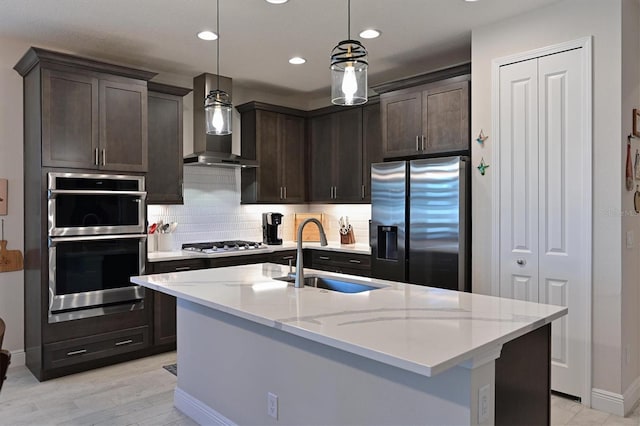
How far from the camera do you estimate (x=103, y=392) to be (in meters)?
3.48

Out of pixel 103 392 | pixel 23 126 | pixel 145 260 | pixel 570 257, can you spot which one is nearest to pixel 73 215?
pixel 145 260

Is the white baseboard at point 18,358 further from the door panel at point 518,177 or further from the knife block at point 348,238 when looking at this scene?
the door panel at point 518,177

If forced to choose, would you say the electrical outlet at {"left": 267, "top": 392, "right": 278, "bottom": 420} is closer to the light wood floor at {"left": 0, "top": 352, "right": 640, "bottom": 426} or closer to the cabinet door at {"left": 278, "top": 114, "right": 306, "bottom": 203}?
the light wood floor at {"left": 0, "top": 352, "right": 640, "bottom": 426}

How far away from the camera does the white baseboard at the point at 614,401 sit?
10.1ft

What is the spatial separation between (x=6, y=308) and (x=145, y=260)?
3.85 feet

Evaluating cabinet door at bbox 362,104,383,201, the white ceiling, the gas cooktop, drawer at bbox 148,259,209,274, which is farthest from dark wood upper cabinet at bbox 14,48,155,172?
cabinet door at bbox 362,104,383,201

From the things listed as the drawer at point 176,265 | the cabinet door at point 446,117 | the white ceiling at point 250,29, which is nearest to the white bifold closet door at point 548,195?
the cabinet door at point 446,117

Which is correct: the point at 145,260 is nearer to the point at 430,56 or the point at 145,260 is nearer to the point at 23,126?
the point at 23,126

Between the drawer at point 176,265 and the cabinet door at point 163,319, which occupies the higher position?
the drawer at point 176,265

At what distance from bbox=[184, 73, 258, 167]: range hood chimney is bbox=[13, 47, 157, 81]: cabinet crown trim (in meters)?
0.81

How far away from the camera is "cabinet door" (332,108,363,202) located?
5.32m

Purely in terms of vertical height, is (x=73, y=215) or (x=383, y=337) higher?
(x=73, y=215)

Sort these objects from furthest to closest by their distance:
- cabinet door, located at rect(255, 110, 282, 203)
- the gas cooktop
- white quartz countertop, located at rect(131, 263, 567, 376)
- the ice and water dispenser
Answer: cabinet door, located at rect(255, 110, 282, 203), the gas cooktop, the ice and water dispenser, white quartz countertop, located at rect(131, 263, 567, 376)

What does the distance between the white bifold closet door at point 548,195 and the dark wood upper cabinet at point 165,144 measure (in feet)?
9.76
